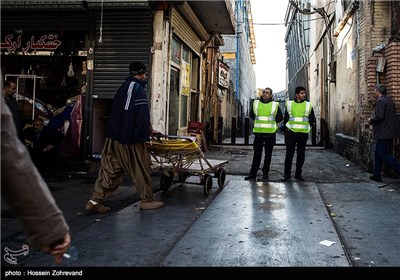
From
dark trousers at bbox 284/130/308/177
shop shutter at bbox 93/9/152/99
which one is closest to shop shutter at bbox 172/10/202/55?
shop shutter at bbox 93/9/152/99

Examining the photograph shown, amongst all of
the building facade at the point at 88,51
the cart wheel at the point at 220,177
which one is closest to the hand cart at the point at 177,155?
the cart wheel at the point at 220,177

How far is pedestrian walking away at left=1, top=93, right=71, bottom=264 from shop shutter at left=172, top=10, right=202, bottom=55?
751 centimetres

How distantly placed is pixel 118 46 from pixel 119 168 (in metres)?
3.83

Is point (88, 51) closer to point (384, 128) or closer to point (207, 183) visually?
point (207, 183)

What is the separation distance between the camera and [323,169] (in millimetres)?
8898

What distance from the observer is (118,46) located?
25.8 feet

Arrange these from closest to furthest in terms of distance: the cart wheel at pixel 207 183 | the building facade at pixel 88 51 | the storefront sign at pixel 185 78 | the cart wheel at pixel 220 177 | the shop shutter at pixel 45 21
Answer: the cart wheel at pixel 207 183
the cart wheel at pixel 220 177
the building facade at pixel 88 51
the shop shutter at pixel 45 21
the storefront sign at pixel 185 78

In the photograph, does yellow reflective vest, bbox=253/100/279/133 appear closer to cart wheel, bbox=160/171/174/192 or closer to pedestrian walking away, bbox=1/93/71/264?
cart wheel, bbox=160/171/174/192

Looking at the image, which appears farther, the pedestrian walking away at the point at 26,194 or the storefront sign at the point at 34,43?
the storefront sign at the point at 34,43

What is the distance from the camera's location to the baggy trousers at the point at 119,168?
4.84m

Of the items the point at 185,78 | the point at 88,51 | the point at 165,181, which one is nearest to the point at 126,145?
the point at 165,181

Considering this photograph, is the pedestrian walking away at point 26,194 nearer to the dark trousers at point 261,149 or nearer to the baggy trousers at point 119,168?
the baggy trousers at point 119,168
